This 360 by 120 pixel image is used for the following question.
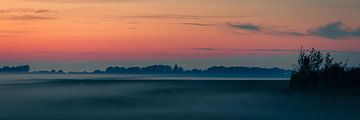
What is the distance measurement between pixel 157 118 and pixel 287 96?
1803 cm

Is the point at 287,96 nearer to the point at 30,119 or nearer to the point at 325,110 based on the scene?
the point at 325,110

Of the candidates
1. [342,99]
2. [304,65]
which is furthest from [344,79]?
[304,65]

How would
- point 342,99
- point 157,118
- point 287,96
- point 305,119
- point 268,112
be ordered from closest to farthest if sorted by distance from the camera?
point 305,119 < point 157,118 < point 268,112 < point 342,99 < point 287,96

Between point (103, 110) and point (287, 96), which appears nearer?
point (103, 110)

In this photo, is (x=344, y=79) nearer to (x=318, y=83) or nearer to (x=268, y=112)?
(x=318, y=83)

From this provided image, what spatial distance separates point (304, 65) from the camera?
53656 mm

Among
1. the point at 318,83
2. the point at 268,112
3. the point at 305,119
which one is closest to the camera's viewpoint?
the point at 305,119

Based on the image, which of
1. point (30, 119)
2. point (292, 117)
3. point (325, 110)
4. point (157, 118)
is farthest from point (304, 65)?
point (30, 119)

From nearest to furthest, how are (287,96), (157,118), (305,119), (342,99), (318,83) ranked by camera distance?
(305,119) → (157,118) → (342,99) → (318,83) → (287,96)

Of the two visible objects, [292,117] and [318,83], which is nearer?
[292,117]

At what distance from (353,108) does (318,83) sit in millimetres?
8212

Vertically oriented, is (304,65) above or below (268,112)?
above

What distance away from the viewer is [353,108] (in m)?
42.9

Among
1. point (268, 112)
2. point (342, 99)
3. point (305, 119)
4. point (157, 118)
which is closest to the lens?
point (305, 119)
